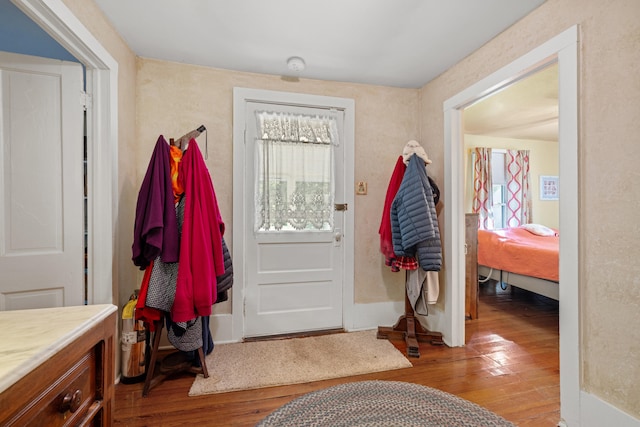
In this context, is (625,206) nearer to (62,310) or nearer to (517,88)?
(517,88)

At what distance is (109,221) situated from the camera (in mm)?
1720

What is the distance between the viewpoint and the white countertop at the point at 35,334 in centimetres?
59

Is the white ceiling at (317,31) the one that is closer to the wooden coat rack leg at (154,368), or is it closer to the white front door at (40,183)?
the white front door at (40,183)

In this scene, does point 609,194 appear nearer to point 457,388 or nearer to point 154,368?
point 457,388

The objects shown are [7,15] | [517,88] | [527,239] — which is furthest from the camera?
[527,239]

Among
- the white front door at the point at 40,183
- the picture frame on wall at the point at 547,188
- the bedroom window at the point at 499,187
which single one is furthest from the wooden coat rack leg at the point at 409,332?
the picture frame on wall at the point at 547,188

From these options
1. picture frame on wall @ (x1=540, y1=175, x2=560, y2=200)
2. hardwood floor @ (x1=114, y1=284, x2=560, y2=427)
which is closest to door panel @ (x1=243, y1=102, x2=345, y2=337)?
hardwood floor @ (x1=114, y1=284, x2=560, y2=427)

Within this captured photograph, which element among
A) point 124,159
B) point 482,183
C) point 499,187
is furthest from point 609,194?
point 499,187

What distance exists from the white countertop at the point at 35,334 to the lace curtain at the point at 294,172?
5.17ft

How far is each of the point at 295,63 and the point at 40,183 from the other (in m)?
1.80

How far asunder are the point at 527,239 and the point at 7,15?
17.2 ft

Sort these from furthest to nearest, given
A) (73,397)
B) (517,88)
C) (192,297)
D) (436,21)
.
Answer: (517,88)
(436,21)
(192,297)
(73,397)

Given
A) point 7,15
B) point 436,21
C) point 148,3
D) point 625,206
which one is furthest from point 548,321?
point 7,15

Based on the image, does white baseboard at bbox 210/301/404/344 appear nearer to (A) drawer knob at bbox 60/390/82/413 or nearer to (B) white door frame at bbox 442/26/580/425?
(B) white door frame at bbox 442/26/580/425
